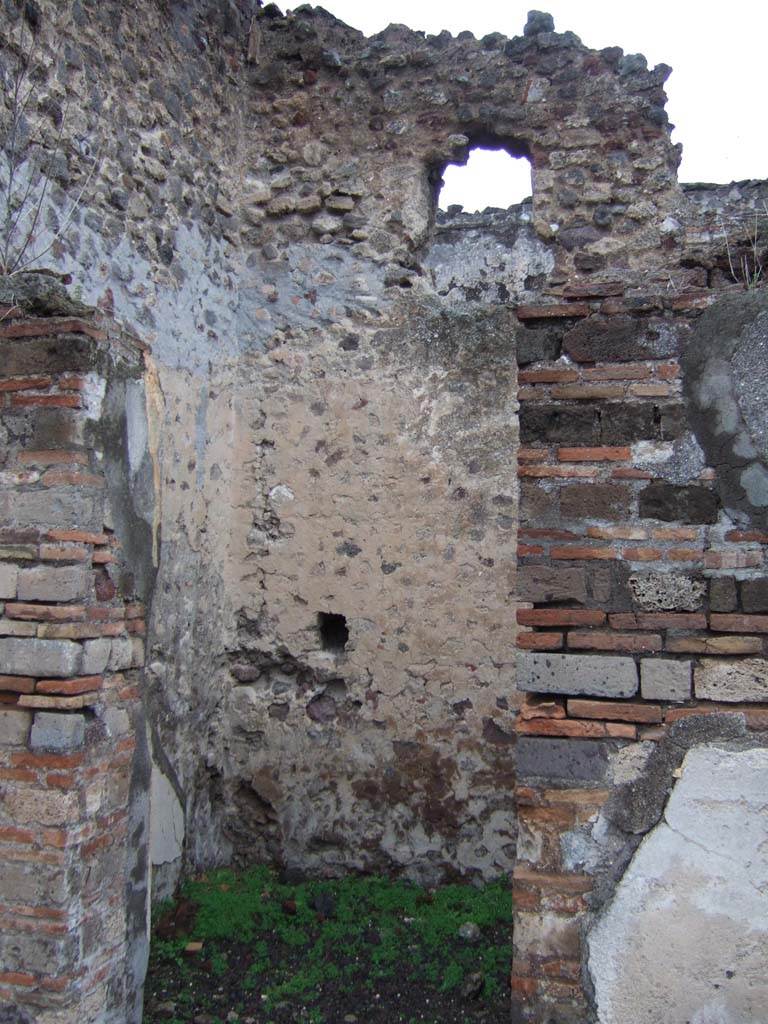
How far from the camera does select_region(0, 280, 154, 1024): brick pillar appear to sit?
3232 mm

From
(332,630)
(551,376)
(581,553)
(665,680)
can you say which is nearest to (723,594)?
(665,680)

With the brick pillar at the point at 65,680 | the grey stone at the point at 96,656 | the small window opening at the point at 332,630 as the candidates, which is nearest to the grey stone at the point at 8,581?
the brick pillar at the point at 65,680

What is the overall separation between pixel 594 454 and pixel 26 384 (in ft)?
6.83

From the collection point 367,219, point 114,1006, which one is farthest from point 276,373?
point 114,1006

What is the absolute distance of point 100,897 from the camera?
338 centimetres

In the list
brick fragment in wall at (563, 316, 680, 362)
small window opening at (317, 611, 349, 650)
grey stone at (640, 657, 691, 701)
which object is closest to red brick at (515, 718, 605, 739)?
grey stone at (640, 657, 691, 701)

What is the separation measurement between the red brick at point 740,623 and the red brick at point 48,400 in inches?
91.9

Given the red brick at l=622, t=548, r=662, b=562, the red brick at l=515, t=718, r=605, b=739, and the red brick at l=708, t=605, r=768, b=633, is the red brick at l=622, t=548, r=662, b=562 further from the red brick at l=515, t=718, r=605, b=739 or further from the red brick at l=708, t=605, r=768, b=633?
the red brick at l=515, t=718, r=605, b=739

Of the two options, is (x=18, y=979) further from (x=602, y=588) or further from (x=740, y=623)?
(x=740, y=623)

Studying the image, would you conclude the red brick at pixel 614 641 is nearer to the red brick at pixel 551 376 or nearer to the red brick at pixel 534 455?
the red brick at pixel 534 455

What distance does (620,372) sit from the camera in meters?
3.10

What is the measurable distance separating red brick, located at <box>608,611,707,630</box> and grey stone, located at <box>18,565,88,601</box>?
1.89m

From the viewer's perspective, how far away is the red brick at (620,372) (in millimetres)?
3090

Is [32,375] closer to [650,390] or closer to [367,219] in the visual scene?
[650,390]
